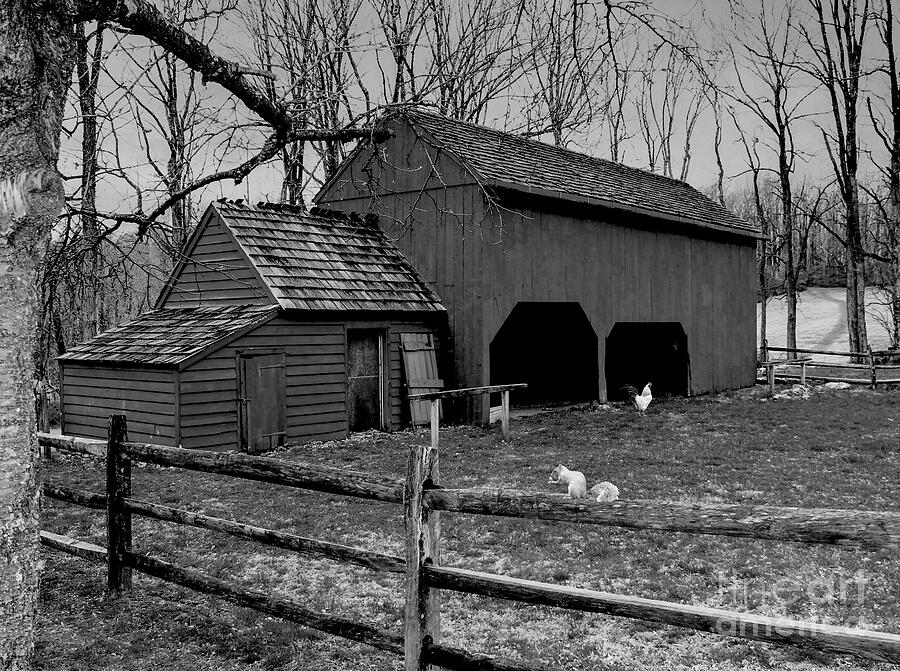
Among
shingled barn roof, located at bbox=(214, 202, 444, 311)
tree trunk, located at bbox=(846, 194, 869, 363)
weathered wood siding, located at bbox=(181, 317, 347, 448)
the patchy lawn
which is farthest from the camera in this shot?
tree trunk, located at bbox=(846, 194, 869, 363)

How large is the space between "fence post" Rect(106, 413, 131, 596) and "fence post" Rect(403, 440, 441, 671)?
2.74m

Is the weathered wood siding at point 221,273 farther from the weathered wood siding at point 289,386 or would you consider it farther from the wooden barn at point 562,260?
the wooden barn at point 562,260

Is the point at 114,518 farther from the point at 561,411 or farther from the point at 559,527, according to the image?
the point at 561,411

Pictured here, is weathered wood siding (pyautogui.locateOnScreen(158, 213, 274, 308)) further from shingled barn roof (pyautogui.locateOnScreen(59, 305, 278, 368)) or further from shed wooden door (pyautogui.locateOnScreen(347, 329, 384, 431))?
shed wooden door (pyautogui.locateOnScreen(347, 329, 384, 431))

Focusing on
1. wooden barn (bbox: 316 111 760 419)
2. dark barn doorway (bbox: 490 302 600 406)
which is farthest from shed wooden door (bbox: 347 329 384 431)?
dark barn doorway (bbox: 490 302 600 406)

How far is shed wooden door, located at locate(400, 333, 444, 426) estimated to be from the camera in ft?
52.0

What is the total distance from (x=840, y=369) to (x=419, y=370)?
17937mm

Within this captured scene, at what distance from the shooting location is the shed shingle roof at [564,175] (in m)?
16.2

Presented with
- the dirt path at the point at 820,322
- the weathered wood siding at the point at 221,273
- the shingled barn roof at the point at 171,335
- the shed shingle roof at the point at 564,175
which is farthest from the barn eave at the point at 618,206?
the dirt path at the point at 820,322

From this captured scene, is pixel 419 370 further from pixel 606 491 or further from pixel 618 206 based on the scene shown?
pixel 606 491

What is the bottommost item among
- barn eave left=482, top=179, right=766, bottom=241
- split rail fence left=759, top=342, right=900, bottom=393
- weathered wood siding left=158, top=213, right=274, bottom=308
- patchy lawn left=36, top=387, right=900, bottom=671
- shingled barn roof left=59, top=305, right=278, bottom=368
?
patchy lawn left=36, top=387, right=900, bottom=671

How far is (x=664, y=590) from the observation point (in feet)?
20.1

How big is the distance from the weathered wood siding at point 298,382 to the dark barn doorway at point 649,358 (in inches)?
366

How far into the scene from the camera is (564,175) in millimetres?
18797
